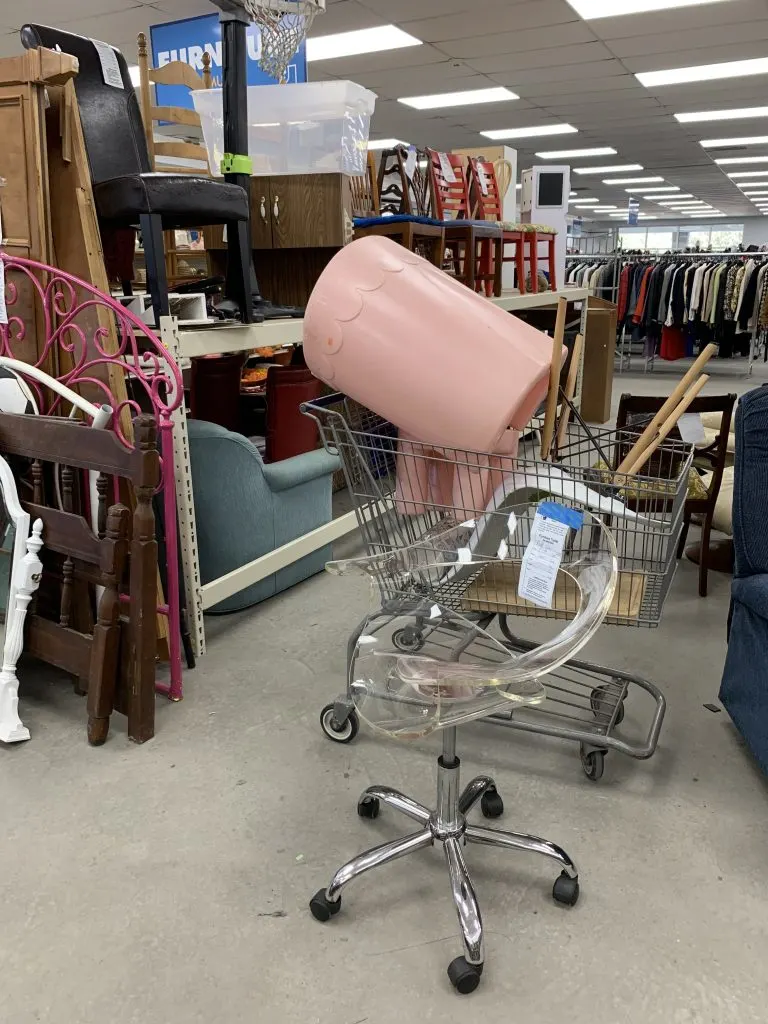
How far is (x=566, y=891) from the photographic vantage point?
1544 millimetres

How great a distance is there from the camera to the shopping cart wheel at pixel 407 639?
5.13ft

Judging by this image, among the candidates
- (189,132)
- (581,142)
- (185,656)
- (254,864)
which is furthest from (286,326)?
(581,142)

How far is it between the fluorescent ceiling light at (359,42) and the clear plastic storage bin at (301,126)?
13.5 feet

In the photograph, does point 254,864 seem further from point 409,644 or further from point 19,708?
point 19,708

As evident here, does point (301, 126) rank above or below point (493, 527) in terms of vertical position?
above

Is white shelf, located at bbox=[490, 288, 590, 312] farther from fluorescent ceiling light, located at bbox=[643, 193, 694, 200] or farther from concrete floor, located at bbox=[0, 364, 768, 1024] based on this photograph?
fluorescent ceiling light, located at bbox=[643, 193, 694, 200]

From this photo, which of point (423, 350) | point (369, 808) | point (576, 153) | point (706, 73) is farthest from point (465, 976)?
point (576, 153)

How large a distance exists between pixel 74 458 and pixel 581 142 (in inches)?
464

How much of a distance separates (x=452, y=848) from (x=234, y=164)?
7.59ft

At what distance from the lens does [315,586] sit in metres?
3.21

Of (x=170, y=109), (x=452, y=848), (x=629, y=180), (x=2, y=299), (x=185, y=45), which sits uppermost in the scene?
(x=629, y=180)

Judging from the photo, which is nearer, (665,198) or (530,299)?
(530,299)

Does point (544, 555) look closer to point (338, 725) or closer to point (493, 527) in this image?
point (493, 527)

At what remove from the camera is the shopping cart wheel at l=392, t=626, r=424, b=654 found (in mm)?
1564
